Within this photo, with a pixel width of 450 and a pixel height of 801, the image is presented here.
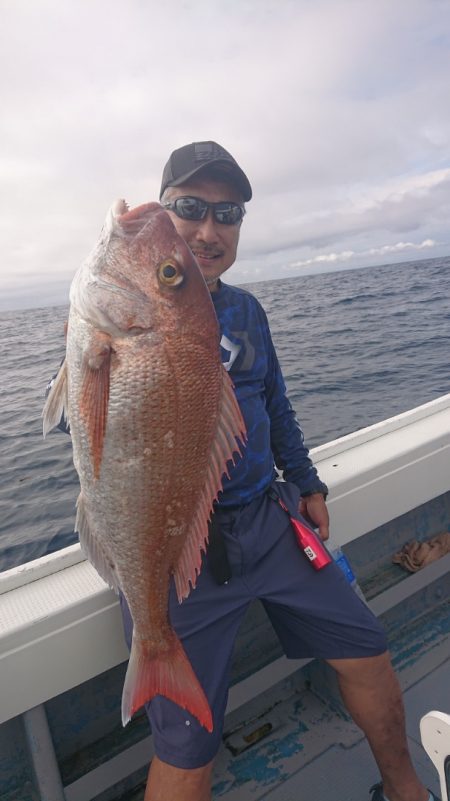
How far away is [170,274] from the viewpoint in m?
1.49

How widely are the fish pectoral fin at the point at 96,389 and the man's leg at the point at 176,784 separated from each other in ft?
3.49

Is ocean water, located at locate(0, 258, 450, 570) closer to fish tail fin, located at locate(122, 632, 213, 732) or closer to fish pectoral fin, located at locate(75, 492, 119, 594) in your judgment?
fish pectoral fin, located at locate(75, 492, 119, 594)

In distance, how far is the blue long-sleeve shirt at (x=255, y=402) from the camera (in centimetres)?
196

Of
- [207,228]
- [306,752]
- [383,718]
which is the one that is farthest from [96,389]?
[306,752]

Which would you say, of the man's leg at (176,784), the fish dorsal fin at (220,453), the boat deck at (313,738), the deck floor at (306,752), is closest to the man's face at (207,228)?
the fish dorsal fin at (220,453)

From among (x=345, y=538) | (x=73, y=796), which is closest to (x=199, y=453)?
(x=345, y=538)

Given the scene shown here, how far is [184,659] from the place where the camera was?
157cm

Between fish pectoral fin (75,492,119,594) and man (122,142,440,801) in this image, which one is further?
man (122,142,440,801)

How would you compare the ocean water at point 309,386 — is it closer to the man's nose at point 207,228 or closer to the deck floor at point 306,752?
the man's nose at point 207,228

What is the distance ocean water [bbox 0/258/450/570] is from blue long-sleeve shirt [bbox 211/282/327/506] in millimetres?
672

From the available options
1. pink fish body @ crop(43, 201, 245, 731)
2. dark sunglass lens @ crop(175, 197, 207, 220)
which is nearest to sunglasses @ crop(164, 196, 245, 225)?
dark sunglass lens @ crop(175, 197, 207, 220)

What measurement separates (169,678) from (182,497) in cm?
57

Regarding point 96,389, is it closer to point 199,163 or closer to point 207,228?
A: point 207,228

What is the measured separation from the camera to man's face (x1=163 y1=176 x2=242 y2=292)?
6.46ft
